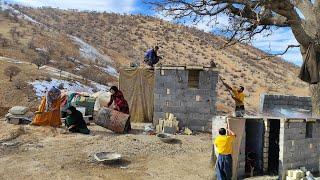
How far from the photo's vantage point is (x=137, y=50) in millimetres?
42062

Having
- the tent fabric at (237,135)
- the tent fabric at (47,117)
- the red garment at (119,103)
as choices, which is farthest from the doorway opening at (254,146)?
the tent fabric at (47,117)

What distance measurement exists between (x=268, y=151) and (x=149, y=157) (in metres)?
2.64

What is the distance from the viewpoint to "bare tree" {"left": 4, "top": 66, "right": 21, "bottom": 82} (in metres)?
18.8

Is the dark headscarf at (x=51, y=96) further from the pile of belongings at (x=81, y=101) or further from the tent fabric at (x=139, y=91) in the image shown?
the tent fabric at (x=139, y=91)

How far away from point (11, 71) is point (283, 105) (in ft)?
34.6

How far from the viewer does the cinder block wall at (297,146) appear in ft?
31.9

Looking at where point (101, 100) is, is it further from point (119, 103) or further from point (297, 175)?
point (297, 175)

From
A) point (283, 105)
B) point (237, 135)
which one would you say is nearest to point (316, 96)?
point (237, 135)

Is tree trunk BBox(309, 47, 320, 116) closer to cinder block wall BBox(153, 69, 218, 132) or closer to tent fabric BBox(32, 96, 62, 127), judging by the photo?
cinder block wall BBox(153, 69, 218, 132)

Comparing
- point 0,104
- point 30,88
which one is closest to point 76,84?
point 30,88

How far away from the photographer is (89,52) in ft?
115

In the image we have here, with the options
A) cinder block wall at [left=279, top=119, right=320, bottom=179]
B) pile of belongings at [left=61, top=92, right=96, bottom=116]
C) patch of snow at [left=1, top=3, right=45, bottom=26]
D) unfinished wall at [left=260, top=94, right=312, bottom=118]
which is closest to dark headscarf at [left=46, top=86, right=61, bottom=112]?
pile of belongings at [left=61, top=92, right=96, bottom=116]

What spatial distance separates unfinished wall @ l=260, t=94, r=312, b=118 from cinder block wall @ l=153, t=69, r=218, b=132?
213 cm

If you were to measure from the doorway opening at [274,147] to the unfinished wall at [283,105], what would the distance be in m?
4.97
